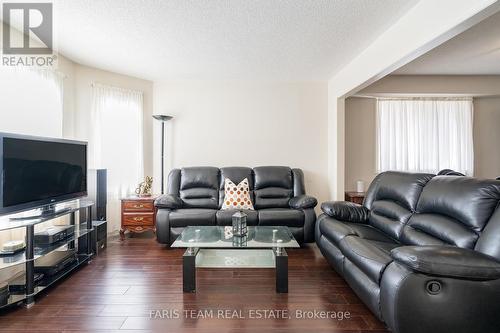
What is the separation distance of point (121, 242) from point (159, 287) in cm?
160

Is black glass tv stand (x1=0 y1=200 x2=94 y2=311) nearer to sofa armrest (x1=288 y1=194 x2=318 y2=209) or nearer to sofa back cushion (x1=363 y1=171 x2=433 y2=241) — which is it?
sofa armrest (x1=288 y1=194 x2=318 y2=209)

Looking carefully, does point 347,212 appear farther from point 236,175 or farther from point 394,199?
point 236,175

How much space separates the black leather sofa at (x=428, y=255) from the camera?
1.34m

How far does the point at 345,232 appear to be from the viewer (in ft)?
7.52

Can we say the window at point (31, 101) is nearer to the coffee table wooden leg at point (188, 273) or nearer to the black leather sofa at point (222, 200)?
the black leather sofa at point (222, 200)

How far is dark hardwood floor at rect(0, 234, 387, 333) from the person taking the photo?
1805 millimetres

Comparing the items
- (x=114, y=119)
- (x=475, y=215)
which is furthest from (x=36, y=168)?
(x=475, y=215)

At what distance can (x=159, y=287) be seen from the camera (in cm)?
234

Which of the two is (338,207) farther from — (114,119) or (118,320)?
(114,119)

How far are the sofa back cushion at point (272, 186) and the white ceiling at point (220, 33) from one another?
1.54 metres

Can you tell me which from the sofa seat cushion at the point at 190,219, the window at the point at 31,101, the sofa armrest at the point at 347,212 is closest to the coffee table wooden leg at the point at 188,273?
the sofa seat cushion at the point at 190,219

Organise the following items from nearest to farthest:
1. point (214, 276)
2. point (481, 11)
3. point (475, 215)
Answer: point (481, 11) → point (475, 215) → point (214, 276)

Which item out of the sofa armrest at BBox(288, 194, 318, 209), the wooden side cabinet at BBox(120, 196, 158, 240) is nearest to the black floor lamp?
the wooden side cabinet at BBox(120, 196, 158, 240)

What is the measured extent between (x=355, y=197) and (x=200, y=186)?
95.9 inches
